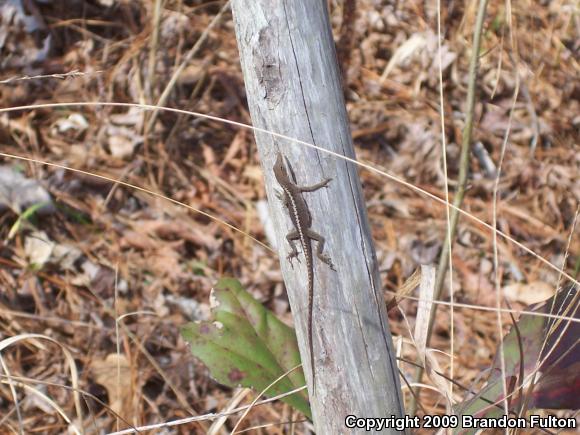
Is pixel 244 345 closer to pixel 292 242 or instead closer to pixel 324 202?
pixel 292 242

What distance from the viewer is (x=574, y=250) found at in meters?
4.31

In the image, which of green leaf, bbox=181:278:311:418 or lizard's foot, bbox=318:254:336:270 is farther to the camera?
green leaf, bbox=181:278:311:418

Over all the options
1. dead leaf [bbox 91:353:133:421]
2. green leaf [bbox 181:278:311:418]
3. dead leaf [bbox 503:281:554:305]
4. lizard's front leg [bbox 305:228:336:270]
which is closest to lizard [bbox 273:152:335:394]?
lizard's front leg [bbox 305:228:336:270]

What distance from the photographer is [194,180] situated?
186 inches

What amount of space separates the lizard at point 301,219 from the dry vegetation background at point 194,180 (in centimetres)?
181

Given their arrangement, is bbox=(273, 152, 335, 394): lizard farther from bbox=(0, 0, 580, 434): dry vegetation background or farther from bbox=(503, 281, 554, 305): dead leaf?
bbox=(503, 281, 554, 305): dead leaf

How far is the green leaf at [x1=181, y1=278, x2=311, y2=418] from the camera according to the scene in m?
2.38

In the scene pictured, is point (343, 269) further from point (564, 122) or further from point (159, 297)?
point (564, 122)

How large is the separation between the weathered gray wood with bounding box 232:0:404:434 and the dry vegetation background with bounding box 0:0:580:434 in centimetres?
171

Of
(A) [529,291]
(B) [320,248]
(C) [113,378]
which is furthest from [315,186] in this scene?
(A) [529,291]

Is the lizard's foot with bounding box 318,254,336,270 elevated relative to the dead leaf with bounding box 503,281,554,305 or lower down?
elevated

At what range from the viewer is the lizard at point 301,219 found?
175 cm

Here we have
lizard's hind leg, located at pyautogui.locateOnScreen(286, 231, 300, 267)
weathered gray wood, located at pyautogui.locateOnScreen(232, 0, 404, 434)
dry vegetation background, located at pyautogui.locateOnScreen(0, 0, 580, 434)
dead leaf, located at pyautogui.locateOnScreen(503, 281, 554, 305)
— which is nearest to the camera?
weathered gray wood, located at pyautogui.locateOnScreen(232, 0, 404, 434)

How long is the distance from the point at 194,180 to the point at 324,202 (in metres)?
3.11
